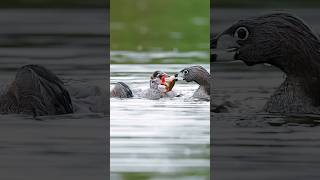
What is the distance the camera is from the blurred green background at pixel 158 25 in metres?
5.37

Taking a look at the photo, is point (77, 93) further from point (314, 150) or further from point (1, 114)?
point (314, 150)

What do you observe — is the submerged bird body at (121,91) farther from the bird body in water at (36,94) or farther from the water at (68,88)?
the bird body in water at (36,94)

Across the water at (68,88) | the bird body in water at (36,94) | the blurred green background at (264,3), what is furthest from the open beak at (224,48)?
the bird body in water at (36,94)

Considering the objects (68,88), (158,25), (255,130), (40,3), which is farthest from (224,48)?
(40,3)

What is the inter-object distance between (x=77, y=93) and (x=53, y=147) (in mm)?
386

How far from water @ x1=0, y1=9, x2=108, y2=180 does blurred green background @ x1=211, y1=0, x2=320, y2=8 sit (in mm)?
726

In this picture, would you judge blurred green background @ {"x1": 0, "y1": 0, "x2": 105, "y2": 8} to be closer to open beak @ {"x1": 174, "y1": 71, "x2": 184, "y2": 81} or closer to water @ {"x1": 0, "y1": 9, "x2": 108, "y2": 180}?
water @ {"x1": 0, "y1": 9, "x2": 108, "y2": 180}

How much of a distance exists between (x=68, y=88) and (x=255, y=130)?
1182mm

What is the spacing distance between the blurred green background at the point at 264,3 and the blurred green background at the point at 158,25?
0.49ft

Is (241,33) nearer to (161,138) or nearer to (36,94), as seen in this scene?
(161,138)

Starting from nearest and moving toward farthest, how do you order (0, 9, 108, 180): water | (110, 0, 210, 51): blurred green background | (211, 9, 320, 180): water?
(211, 9, 320, 180): water
(0, 9, 108, 180): water
(110, 0, 210, 51): blurred green background

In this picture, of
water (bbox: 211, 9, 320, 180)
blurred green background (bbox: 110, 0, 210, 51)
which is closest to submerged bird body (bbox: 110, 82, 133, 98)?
blurred green background (bbox: 110, 0, 210, 51)

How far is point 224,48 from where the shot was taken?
5.32 meters

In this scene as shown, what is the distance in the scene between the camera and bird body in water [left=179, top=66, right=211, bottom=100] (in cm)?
531
